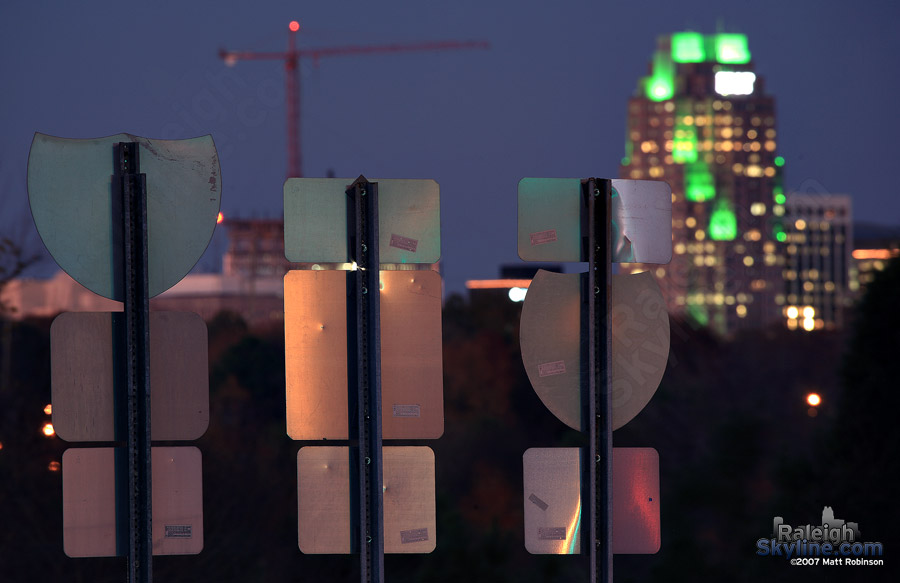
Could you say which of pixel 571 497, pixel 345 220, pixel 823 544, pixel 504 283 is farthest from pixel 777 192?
pixel 345 220

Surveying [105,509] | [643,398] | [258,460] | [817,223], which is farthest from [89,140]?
[817,223]

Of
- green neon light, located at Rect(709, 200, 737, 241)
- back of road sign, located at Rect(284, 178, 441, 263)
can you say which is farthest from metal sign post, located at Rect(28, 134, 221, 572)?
green neon light, located at Rect(709, 200, 737, 241)

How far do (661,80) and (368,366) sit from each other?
175 metres

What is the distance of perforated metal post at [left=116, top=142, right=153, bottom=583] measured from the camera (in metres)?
5.05

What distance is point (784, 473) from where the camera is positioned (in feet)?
66.8

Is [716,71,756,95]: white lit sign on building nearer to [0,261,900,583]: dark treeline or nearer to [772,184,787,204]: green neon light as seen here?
[772,184,787,204]: green neon light

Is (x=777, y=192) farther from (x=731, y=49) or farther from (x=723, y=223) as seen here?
(x=731, y=49)

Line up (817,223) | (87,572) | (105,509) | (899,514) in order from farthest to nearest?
1. (817,223)
2. (899,514)
3. (87,572)
4. (105,509)

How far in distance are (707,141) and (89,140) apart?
557 feet

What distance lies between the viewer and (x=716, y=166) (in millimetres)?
165750

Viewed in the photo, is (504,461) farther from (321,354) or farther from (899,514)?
(321,354)

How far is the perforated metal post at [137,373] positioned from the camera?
505 cm

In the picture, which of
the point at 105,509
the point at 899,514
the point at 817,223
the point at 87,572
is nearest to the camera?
the point at 105,509

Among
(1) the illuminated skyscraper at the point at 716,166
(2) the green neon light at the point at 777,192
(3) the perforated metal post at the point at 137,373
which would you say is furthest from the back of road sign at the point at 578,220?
(2) the green neon light at the point at 777,192
